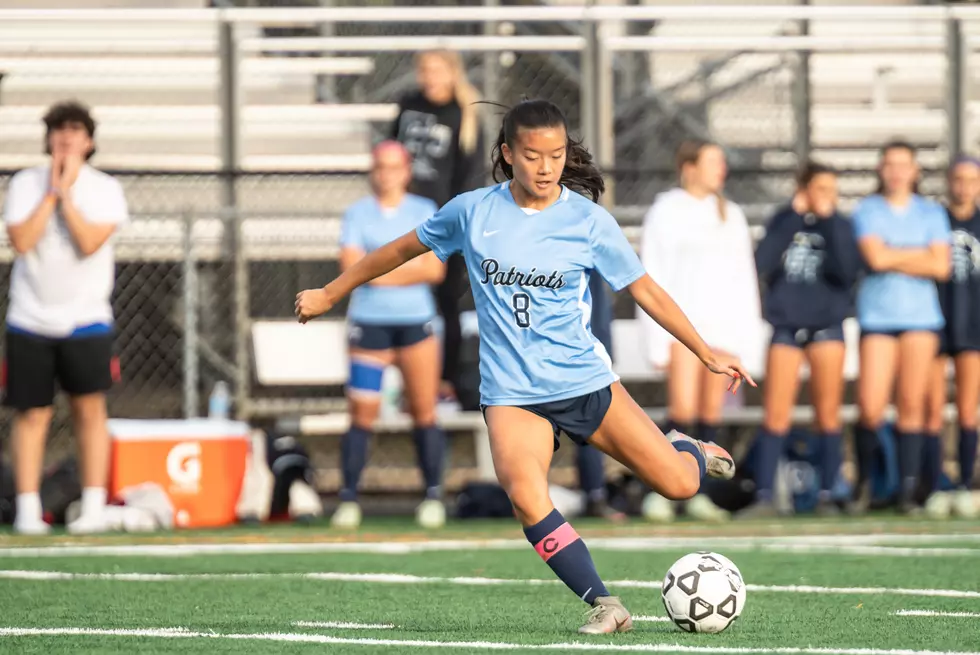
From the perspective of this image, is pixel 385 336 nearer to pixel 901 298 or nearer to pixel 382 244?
pixel 382 244

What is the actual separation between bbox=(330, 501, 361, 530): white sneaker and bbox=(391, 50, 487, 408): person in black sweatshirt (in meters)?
1.64

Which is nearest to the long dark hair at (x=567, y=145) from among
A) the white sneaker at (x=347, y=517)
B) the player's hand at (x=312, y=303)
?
the player's hand at (x=312, y=303)

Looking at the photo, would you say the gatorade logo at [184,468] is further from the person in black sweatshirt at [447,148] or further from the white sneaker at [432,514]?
the person in black sweatshirt at [447,148]

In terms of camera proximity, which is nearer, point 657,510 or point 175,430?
point 657,510

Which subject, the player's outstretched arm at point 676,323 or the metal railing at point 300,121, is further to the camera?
the metal railing at point 300,121

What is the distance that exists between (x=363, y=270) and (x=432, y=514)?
4.56m

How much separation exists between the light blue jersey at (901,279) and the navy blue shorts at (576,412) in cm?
569

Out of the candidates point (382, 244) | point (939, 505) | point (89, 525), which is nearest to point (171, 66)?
point (382, 244)

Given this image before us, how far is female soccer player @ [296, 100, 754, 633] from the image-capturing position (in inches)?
219

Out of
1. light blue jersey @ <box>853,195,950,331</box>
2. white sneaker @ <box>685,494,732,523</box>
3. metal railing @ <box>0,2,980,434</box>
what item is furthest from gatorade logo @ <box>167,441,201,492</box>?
light blue jersey @ <box>853,195,950,331</box>

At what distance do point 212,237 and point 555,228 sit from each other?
736cm

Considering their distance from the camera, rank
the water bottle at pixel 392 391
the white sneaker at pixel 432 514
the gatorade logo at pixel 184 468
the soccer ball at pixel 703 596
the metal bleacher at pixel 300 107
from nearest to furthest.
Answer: the soccer ball at pixel 703 596 → the white sneaker at pixel 432 514 → the gatorade logo at pixel 184 468 → the water bottle at pixel 392 391 → the metal bleacher at pixel 300 107

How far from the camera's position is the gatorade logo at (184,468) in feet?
35.1

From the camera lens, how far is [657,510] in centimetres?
1048
